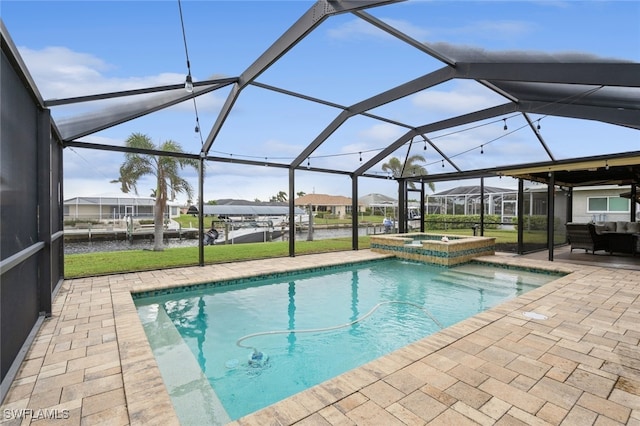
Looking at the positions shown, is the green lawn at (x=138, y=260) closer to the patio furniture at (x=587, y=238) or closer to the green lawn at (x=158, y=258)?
the green lawn at (x=158, y=258)

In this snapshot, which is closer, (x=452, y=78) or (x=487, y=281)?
(x=452, y=78)

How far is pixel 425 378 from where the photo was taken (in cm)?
246

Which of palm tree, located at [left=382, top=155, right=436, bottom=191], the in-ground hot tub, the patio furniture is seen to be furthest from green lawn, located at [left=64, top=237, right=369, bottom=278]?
the patio furniture

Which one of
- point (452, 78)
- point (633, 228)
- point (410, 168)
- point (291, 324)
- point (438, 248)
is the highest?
point (452, 78)

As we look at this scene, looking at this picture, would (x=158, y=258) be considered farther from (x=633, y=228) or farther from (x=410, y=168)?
(x=633, y=228)

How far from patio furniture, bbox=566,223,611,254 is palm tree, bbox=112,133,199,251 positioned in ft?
39.6

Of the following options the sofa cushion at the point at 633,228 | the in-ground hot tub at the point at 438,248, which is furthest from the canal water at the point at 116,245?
the sofa cushion at the point at 633,228

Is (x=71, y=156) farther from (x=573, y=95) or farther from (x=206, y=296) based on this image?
(x=573, y=95)

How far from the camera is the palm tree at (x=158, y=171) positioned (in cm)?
1059

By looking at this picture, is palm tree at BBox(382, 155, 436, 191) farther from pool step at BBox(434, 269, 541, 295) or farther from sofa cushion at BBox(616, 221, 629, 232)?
sofa cushion at BBox(616, 221, 629, 232)

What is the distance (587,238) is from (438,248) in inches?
181

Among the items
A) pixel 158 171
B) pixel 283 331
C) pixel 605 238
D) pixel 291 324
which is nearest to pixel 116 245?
pixel 158 171

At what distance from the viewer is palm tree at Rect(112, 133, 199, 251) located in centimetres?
1059

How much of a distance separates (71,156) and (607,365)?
27.5 ft
